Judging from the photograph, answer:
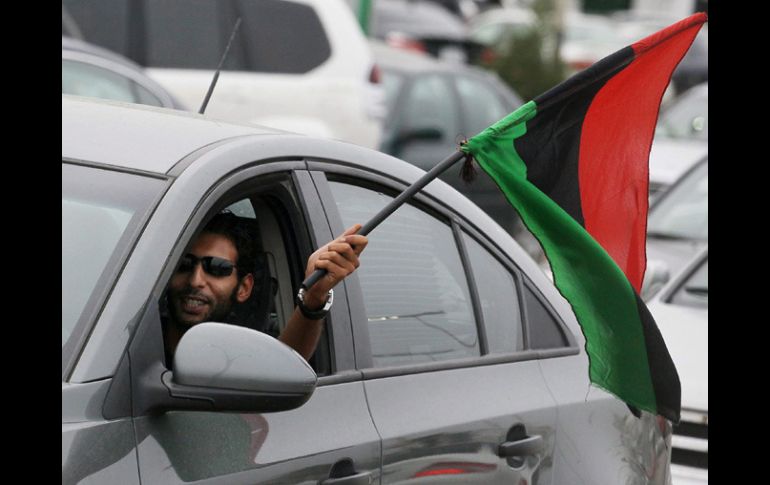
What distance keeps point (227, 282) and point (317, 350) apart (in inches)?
9.6

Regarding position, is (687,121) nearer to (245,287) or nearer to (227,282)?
(245,287)

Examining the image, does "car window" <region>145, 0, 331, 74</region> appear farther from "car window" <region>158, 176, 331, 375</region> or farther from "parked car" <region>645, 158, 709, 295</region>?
"car window" <region>158, 176, 331, 375</region>

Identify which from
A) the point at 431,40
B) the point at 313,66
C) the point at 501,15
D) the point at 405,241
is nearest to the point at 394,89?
the point at 313,66

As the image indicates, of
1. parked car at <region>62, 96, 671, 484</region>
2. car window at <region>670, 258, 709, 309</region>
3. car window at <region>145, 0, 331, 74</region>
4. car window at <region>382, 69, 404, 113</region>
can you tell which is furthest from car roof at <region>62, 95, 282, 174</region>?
car window at <region>382, 69, 404, 113</region>

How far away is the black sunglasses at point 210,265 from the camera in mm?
3578

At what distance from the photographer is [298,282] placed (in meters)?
3.80

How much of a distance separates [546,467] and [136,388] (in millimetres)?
1371

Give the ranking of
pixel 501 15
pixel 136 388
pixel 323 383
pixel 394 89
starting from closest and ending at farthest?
pixel 136 388, pixel 323 383, pixel 394 89, pixel 501 15

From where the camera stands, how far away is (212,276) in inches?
142

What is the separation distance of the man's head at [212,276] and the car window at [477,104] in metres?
11.2

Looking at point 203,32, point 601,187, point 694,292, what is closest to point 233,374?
point 601,187

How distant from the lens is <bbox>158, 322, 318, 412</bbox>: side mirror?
2986mm

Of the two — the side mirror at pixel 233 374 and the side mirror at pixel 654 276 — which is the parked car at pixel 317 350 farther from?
the side mirror at pixel 654 276
